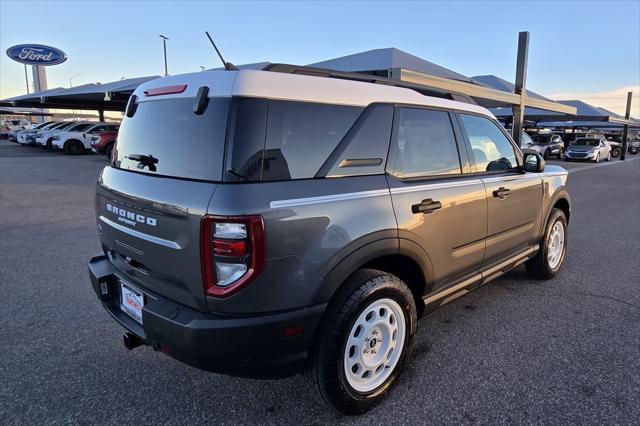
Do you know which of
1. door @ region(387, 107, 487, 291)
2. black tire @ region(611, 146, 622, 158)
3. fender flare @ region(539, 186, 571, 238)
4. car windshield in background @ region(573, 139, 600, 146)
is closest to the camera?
door @ region(387, 107, 487, 291)

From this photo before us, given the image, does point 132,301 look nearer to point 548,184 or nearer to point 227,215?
point 227,215

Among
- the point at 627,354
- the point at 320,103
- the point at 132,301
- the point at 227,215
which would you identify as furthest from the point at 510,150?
the point at 132,301

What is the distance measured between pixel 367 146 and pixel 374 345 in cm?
120

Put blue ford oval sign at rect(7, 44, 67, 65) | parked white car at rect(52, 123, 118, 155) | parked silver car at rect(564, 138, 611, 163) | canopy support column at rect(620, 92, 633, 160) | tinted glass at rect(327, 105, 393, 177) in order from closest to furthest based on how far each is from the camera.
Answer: tinted glass at rect(327, 105, 393, 177), parked white car at rect(52, 123, 118, 155), parked silver car at rect(564, 138, 611, 163), canopy support column at rect(620, 92, 633, 160), blue ford oval sign at rect(7, 44, 67, 65)

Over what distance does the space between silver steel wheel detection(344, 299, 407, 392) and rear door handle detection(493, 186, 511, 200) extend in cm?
144

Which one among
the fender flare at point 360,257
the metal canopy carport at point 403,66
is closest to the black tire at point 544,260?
the fender flare at point 360,257

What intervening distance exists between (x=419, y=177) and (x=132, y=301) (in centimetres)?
197

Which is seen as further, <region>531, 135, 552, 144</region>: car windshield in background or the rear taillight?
<region>531, 135, 552, 144</region>: car windshield in background

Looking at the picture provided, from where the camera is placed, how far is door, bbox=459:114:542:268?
3449mm

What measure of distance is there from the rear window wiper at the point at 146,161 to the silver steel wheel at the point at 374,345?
4.76 feet

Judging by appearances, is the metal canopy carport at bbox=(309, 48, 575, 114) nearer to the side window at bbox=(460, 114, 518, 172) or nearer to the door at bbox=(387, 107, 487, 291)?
the side window at bbox=(460, 114, 518, 172)

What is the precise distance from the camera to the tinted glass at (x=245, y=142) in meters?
2.01

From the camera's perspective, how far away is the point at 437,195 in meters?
2.88

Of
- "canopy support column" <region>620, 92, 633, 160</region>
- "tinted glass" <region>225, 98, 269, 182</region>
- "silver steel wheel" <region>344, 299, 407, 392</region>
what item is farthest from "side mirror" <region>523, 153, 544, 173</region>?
"canopy support column" <region>620, 92, 633, 160</region>
